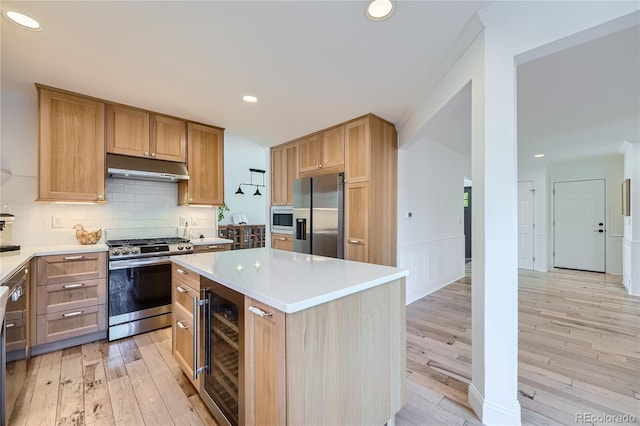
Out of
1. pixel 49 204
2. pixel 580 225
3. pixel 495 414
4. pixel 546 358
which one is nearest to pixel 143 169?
pixel 49 204

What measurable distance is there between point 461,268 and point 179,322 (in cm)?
487

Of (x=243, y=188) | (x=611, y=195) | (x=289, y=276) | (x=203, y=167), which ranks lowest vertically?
(x=289, y=276)

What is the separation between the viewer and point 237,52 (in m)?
1.93

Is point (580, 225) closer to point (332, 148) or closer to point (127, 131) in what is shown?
point (332, 148)

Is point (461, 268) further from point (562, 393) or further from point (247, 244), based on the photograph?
point (247, 244)

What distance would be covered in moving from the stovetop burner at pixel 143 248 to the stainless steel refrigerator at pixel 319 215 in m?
1.44

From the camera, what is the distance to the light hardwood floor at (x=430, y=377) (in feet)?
5.35

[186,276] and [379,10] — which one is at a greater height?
[379,10]

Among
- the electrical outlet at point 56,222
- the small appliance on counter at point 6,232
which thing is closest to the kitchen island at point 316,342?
the small appliance on counter at point 6,232

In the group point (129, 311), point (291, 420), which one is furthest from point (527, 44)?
point (129, 311)

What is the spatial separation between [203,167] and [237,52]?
1.87m

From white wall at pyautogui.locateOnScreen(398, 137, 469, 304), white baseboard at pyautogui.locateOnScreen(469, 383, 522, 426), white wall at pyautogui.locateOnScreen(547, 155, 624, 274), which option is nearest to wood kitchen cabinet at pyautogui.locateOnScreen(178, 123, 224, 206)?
white wall at pyautogui.locateOnScreen(398, 137, 469, 304)

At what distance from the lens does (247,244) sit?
23.6 ft

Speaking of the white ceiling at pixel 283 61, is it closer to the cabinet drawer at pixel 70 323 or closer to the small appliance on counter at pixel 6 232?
the small appliance on counter at pixel 6 232
